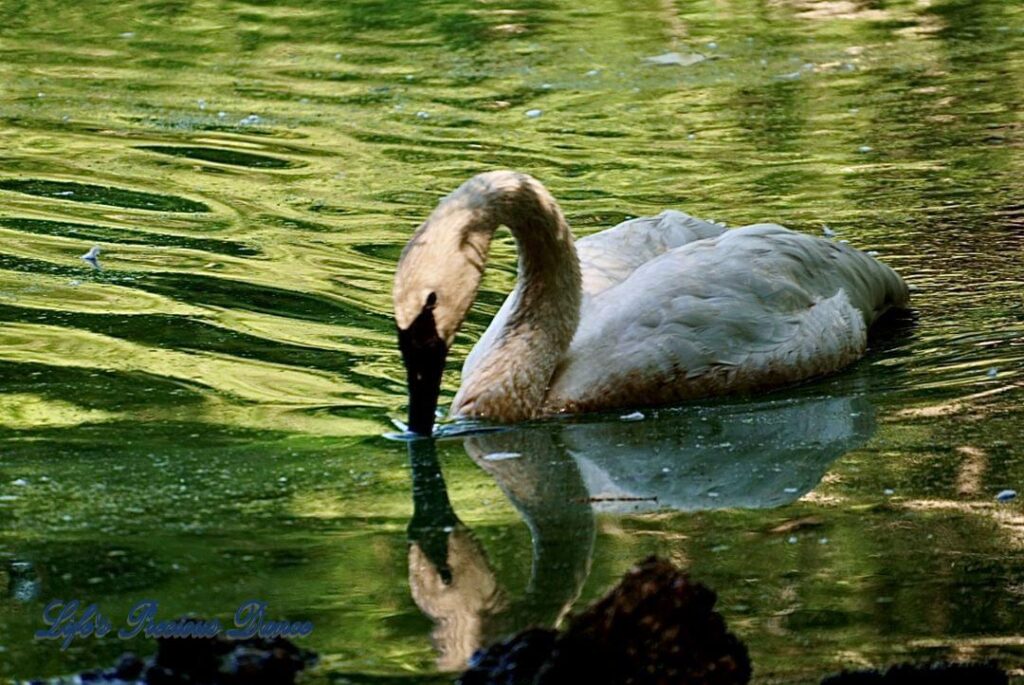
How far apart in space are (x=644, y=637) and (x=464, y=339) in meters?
4.99

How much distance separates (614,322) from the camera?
28.4ft

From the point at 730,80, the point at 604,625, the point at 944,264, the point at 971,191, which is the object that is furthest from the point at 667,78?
the point at 604,625

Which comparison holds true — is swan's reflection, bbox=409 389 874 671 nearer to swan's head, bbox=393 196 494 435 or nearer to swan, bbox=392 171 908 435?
swan, bbox=392 171 908 435

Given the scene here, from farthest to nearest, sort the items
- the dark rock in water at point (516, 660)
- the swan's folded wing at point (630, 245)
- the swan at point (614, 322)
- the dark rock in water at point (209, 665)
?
the swan's folded wing at point (630, 245), the swan at point (614, 322), the dark rock in water at point (516, 660), the dark rock in water at point (209, 665)

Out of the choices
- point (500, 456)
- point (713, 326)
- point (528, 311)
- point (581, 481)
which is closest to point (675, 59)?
point (713, 326)

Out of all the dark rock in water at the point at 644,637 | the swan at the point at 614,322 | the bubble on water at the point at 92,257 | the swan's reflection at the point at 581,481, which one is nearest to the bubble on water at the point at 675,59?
the bubble on water at the point at 92,257

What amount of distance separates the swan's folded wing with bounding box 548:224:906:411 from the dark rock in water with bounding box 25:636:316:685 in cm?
350

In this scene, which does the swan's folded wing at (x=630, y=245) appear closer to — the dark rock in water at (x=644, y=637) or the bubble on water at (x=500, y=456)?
the bubble on water at (x=500, y=456)

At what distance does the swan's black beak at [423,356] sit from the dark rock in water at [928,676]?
3147 mm

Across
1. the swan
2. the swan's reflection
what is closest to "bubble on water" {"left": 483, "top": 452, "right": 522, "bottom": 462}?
the swan's reflection

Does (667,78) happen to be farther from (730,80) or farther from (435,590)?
(435,590)

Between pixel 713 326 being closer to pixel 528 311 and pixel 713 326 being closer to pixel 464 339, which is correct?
pixel 528 311

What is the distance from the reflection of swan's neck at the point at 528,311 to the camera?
27.5ft

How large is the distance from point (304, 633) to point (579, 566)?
1015 mm
